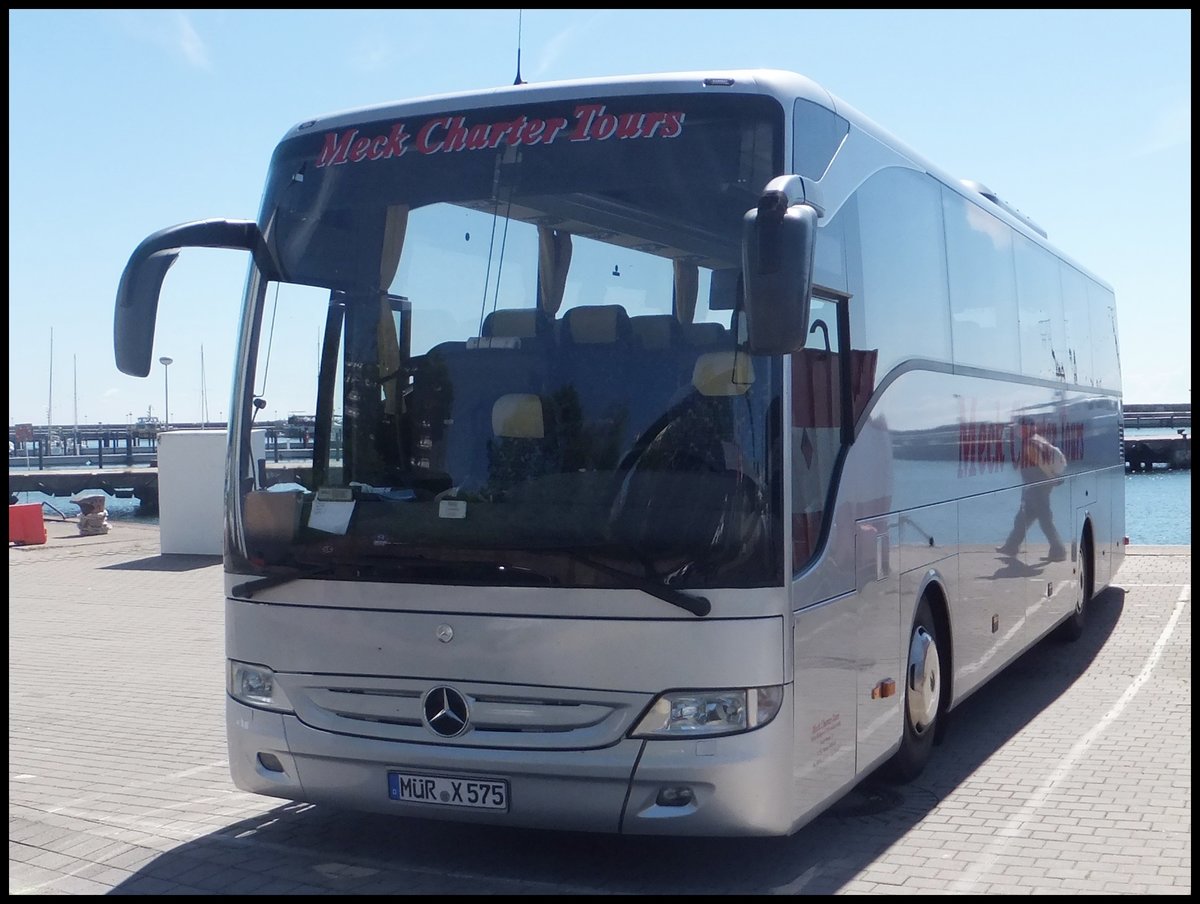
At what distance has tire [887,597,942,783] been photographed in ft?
23.6

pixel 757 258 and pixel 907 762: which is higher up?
pixel 757 258

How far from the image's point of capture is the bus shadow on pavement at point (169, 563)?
19422 mm

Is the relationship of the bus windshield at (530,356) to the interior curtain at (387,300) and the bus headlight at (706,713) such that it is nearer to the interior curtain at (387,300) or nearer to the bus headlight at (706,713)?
the interior curtain at (387,300)

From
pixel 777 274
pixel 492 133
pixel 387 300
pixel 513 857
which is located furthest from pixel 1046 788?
pixel 492 133

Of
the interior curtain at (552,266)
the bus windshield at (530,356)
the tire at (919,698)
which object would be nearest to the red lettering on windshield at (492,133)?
the bus windshield at (530,356)

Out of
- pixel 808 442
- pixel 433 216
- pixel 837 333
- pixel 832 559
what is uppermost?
pixel 433 216

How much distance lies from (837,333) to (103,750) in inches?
208

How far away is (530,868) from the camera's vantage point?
19.7 feet

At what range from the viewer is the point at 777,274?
4934mm

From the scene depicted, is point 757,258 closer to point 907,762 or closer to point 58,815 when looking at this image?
point 907,762

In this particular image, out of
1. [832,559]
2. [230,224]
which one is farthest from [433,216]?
[832,559]

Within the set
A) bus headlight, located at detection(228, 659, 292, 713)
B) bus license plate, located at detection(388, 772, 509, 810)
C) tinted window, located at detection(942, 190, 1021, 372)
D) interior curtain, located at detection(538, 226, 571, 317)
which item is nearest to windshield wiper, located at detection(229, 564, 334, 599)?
bus headlight, located at detection(228, 659, 292, 713)

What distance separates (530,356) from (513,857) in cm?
221

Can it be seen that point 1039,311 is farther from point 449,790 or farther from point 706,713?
point 449,790
